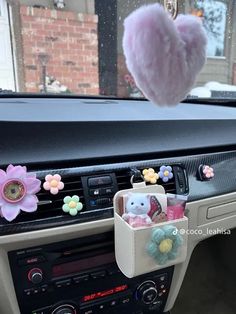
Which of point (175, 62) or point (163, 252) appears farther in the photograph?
point (163, 252)

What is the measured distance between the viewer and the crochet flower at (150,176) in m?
0.75

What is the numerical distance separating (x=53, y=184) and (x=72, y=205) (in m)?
0.06

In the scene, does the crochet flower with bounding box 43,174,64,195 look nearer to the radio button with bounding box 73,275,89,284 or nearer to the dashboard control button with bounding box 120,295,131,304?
the radio button with bounding box 73,275,89,284

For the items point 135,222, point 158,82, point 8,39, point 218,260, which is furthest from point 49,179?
point 8,39

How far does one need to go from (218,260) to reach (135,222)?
976mm

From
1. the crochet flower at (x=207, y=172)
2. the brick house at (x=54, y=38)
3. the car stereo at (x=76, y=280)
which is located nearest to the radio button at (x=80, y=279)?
the car stereo at (x=76, y=280)

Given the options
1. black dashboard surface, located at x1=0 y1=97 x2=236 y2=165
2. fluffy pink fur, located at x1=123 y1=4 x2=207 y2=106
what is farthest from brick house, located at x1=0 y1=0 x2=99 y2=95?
fluffy pink fur, located at x1=123 y1=4 x2=207 y2=106

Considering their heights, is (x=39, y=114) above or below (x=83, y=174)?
above

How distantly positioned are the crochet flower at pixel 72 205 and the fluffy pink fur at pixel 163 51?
37cm

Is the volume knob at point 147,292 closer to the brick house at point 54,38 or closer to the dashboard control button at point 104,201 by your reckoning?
the dashboard control button at point 104,201

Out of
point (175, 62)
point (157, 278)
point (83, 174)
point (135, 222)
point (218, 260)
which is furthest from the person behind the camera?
point (218, 260)

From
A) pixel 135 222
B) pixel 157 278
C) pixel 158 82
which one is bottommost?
pixel 157 278

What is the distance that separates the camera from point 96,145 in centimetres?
75

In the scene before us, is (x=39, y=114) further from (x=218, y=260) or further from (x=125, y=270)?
(x=218, y=260)
